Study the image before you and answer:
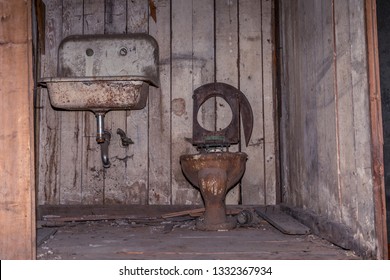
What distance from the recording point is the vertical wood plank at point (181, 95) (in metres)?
3.64

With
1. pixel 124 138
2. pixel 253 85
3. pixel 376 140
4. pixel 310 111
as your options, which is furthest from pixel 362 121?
pixel 124 138

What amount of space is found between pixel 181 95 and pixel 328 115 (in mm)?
1447

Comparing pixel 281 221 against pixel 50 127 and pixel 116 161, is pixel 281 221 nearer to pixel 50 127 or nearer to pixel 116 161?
pixel 116 161

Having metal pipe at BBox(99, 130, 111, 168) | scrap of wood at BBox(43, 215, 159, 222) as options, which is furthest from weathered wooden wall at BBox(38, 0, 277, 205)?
scrap of wood at BBox(43, 215, 159, 222)

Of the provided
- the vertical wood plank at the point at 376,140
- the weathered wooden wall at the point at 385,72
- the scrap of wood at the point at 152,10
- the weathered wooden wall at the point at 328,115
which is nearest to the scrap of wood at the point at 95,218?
the weathered wooden wall at the point at 328,115

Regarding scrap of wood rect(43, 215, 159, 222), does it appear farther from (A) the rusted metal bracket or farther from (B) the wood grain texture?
(B) the wood grain texture

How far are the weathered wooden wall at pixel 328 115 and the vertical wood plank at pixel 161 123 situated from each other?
2.74 feet

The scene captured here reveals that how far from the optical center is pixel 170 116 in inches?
144

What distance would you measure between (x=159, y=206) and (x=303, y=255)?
1655 mm

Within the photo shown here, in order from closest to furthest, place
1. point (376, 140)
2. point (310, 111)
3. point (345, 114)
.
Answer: point (376, 140)
point (345, 114)
point (310, 111)

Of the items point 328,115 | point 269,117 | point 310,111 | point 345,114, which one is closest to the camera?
point 345,114

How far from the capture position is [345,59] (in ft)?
7.06

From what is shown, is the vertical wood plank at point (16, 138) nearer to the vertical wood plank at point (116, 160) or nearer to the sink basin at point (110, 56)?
the sink basin at point (110, 56)
